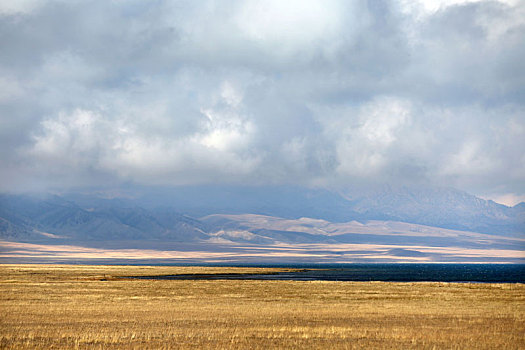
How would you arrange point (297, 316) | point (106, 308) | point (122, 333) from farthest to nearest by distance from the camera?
point (106, 308) < point (297, 316) < point (122, 333)

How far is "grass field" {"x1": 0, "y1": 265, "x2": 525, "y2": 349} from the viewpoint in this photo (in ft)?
111

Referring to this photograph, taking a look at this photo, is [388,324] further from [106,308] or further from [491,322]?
[106,308]

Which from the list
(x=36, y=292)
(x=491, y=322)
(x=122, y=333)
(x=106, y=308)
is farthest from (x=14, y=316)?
(x=491, y=322)

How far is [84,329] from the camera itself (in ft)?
127

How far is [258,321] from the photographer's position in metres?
43.3

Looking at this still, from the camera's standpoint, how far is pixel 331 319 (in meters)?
44.8

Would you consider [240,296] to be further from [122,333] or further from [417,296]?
[122,333]

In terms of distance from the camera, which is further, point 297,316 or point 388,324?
point 297,316

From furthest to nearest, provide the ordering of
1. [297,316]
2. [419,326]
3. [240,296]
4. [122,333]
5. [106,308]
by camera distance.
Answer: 1. [240,296]
2. [106,308]
3. [297,316]
4. [419,326]
5. [122,333]

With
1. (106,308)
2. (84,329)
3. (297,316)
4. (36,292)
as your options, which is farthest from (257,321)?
(36,292)

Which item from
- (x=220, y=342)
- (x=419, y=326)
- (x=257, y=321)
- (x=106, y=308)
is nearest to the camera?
(x=220, y=342)

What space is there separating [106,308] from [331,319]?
1906 cm

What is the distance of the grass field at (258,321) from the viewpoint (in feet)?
111

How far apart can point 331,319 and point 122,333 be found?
15210 mm
